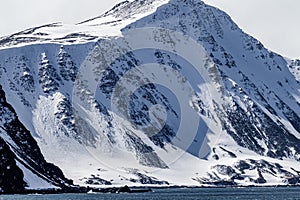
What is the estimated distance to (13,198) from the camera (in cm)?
19400

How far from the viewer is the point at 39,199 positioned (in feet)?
655

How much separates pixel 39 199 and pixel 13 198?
8.17m
